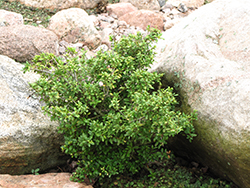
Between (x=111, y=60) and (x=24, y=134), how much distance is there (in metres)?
1.80

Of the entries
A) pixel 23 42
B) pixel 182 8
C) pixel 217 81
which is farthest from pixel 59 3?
pixel 217 81

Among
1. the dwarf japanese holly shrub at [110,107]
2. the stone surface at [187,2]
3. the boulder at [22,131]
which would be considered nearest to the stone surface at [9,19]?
the boulder at [22,131]

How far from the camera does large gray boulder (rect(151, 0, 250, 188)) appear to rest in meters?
3.14

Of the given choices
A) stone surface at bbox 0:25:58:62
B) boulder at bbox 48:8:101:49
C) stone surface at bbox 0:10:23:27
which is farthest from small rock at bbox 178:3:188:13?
stone surface at bbox 0:10:23:27

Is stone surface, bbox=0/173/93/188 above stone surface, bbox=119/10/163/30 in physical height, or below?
below

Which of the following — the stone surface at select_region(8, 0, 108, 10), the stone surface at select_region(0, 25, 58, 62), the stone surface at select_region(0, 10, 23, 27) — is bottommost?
the stone surface at select_region(0, 25, 58, 62)

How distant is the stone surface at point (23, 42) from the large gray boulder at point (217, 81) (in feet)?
9.58

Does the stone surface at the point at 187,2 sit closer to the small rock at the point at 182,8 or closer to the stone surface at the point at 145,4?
the small rock at the point at 182,8

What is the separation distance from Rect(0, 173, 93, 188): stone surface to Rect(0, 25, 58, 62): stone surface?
298 centimetres

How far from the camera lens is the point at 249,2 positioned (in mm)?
4098

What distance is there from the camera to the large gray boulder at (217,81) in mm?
3143

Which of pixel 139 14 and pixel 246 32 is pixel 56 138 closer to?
pixel 246 32

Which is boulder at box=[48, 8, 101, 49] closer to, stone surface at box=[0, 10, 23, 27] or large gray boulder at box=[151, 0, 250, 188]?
stone surface at box=[0, 10, 23, 27]

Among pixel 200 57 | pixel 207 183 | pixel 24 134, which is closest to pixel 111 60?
pixel 200 57
